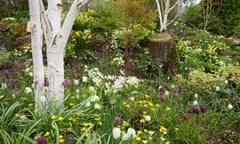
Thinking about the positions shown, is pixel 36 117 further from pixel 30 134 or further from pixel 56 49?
pixel 56 49

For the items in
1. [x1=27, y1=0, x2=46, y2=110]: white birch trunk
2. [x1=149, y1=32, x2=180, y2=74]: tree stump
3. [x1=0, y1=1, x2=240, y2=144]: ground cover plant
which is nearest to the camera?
[x1=0, y1=1, x2=240, y2=144]: ground cover plant

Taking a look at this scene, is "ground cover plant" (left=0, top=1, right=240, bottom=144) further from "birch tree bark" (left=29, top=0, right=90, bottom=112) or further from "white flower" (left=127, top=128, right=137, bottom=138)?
"birch tree bark" (left=29, top=0, right=90, bottom=112)

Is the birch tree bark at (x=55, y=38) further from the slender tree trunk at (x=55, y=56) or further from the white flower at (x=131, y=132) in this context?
the white flower at (x=131, y=132)

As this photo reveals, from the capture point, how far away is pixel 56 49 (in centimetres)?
348

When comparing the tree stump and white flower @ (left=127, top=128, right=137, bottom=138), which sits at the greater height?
the tree stump

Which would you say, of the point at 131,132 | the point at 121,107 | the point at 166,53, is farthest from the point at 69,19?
the point at 166,53

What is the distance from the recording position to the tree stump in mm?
6668

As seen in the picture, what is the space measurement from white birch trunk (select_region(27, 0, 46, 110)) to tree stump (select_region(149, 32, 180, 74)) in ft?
11.9

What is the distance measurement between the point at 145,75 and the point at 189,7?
279 inches

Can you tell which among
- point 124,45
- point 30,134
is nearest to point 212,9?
point 124,45

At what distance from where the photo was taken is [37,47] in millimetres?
3311

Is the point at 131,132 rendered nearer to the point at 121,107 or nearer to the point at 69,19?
the point at 121,107

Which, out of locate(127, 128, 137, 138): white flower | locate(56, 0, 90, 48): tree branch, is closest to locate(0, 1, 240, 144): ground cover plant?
locate(127, 128, 137, 138): white flower

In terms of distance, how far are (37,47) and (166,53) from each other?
3.83m
